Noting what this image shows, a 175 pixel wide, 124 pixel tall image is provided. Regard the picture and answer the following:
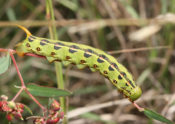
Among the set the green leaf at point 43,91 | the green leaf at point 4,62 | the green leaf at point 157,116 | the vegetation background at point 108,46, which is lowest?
the green leaf at point 157,116

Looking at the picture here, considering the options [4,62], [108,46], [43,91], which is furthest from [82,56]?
[108,46]

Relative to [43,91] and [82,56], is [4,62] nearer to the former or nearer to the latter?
[43,91]

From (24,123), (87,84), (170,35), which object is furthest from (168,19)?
(24,123)

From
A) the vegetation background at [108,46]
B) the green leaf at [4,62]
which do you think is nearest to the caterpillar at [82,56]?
the green leaf at [4,62]

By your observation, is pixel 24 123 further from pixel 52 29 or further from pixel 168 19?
pixel 168 19

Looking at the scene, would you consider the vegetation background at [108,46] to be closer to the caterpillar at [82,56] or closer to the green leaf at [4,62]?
the caterpillar at [82,56]
